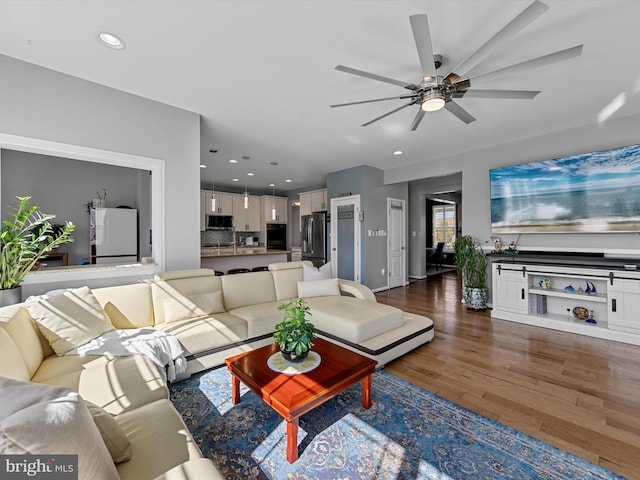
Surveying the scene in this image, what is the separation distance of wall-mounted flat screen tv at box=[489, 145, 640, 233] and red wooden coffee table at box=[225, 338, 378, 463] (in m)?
3.78

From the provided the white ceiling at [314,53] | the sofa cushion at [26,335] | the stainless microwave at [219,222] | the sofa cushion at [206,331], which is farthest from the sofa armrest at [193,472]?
the stainless microwave at [219,222]

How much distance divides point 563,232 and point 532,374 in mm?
2467

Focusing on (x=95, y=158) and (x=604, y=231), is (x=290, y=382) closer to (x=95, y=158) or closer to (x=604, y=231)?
(x=95, y=158)

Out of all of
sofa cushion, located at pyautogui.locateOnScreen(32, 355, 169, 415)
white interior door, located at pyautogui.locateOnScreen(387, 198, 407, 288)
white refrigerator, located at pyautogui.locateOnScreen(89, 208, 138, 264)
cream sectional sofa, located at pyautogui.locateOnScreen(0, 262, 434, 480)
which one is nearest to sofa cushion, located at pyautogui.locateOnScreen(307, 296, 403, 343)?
cream sectional sofa, located at pyautogui.locateOnScreen(0, 262, 434, 480)

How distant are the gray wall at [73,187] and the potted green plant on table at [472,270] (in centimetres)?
577

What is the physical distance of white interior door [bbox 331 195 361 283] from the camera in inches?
241

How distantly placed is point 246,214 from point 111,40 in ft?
19.2

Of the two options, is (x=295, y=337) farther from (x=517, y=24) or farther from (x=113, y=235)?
(x=113, y=235)

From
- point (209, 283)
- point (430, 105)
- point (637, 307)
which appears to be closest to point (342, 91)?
point (430, 105)

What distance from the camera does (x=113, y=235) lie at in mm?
4848

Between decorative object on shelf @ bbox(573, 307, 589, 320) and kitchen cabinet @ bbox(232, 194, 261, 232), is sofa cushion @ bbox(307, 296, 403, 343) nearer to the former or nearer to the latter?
decorative object on shelf @ bbox(573, 307, 589, 320)

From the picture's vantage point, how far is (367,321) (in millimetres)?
2742

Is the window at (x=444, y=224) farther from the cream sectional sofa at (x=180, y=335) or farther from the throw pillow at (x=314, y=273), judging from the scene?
the cream sectional sofa at (x=180, y=335)

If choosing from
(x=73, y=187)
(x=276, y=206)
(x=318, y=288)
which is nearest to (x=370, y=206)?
(x=318, y=288)
